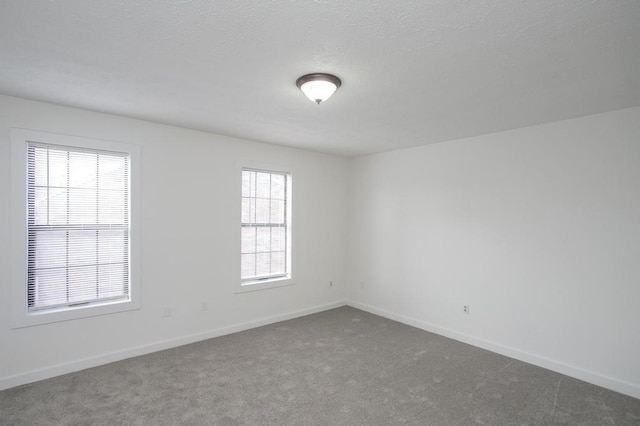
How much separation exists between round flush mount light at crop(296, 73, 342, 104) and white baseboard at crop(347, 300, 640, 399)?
3445mm

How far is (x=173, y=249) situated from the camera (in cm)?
387

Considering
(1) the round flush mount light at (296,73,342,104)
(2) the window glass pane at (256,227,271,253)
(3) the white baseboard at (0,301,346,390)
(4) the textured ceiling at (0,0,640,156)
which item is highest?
(4) the textured ceiling at (0,0,640,156)

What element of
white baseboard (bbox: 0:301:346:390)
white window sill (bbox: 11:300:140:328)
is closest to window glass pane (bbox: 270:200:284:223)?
white baseboard (bbox: 0:301:346:390)

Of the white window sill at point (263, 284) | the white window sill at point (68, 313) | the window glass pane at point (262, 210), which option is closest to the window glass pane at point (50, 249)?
the white window sill at point (68, 313)

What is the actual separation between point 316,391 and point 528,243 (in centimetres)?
275

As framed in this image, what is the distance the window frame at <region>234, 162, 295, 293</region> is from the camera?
14.5ft

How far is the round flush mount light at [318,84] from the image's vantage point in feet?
7.75

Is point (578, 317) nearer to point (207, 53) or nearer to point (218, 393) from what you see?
point (218, 393)

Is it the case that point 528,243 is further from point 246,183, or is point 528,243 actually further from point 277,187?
point 246,183

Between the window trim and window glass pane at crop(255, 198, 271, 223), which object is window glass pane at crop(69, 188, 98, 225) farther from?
window glass pane at crop(255, 198, 271, 223)

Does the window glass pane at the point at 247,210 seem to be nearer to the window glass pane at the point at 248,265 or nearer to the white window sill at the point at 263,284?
the window glass pane at the point at 248,265

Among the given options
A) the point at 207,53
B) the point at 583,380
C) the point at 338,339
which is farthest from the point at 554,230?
the point at 207,53

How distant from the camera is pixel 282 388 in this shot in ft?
9.66

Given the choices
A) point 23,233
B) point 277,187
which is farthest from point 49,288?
point 277,187
